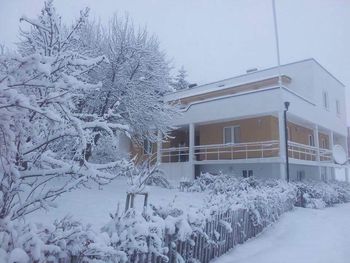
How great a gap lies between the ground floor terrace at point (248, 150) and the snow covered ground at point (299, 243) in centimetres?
738

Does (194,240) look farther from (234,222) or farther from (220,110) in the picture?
(220,110)

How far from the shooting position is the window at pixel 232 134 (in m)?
22.6

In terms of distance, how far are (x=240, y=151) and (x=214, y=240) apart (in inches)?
563

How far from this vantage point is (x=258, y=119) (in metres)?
21.7

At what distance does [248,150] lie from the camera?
20250 mm

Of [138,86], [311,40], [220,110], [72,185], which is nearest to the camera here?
[72,185]

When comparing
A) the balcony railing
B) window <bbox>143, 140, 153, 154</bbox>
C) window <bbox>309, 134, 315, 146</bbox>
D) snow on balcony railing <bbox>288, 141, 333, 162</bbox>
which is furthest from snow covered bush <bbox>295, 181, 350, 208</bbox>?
window <bbox>309, 134, 315, 146</bbox>

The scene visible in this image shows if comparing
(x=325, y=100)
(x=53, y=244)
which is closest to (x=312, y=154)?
(x=325, y=100)

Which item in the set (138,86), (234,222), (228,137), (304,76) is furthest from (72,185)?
(304,76)

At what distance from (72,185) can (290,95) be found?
1809cm

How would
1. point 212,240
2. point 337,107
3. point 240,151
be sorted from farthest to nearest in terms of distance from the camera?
point 337,107
point 240,151
point 212,240

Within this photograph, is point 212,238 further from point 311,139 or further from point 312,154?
point 311,139

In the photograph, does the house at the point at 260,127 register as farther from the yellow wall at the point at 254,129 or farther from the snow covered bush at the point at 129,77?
the snow covered bush at the point at 129,77

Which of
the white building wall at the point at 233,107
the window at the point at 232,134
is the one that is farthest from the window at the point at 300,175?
the white building wall at the point at 233,107
